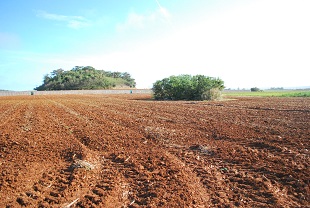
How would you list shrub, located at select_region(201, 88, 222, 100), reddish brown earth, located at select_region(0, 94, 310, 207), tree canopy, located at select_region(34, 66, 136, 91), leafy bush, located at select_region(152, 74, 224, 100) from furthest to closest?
A: tree canopy, located at select_region(34, 66, 136, 91)
leafy bush, located at select_region(152, 74, 224, 100)
shrub, located at select_region(201, 88, 222, 100)
reddish brown earth, located at select_region(0, 94, 310, 207)

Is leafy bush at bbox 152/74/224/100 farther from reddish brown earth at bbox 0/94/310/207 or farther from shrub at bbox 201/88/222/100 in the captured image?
reddish brown earth at bbox 0/94/310/207

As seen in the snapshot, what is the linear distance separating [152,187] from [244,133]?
212 inches

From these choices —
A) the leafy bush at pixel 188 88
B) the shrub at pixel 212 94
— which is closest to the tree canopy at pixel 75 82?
the leafy bush at pixel 188 88

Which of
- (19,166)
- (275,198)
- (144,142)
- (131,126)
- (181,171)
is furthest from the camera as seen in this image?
(131,126)

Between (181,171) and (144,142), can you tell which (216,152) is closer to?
(181,171)

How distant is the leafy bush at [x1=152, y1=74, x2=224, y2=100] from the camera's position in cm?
3436

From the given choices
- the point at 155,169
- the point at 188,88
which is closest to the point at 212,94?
the point at 188,88

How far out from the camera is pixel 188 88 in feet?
119

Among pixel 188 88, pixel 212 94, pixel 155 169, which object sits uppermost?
pixel 188 88

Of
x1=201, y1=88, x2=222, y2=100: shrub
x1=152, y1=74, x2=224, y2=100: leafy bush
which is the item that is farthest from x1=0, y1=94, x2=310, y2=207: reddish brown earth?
x1=152, y1=74, x2=224, y2=100: leafy bush

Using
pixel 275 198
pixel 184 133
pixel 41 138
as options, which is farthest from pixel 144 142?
pixel 275 198

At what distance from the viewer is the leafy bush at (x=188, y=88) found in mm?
34356

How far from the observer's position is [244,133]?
865 centimetres

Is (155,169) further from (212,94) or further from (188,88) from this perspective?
(188,88)
